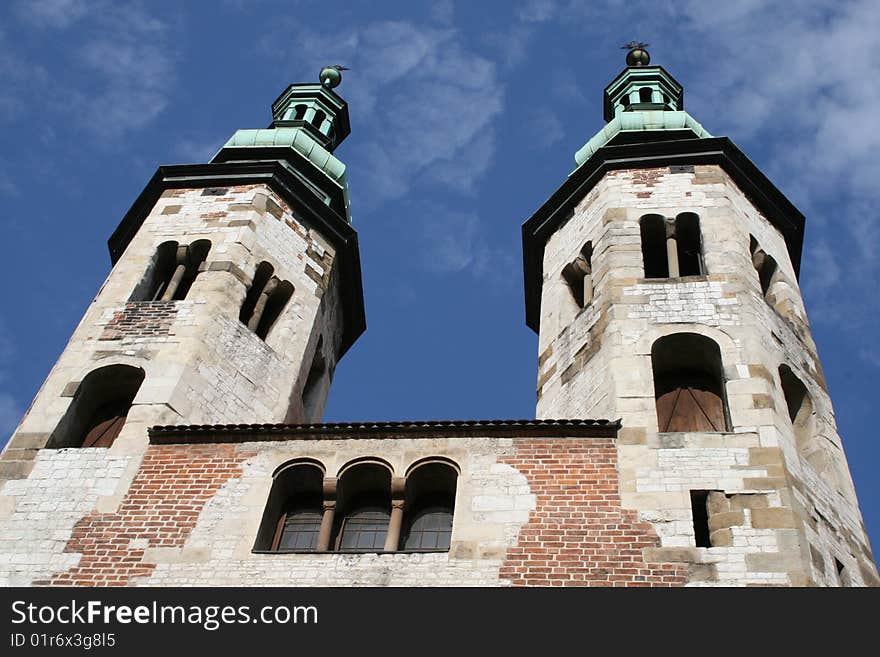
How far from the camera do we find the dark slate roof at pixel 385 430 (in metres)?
15.8

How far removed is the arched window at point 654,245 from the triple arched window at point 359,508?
283 inches

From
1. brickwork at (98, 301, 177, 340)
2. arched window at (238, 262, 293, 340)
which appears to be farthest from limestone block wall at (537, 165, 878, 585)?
brickwork at (98, 301, 177, 340)

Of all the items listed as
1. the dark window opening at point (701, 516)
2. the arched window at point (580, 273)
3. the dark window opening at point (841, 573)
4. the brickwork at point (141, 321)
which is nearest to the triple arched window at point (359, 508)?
the dark window opening at point (701, 516)

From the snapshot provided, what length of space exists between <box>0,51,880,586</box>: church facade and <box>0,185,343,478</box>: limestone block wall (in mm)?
53

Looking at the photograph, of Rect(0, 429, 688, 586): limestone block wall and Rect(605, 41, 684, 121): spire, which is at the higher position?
Rect(605, 41, 684, 121): spire

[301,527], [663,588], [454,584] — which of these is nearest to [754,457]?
[663,588]

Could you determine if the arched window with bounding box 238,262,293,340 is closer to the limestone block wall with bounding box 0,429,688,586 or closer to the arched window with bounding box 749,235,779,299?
the limestone block wall with bounding box 0,429,688,586

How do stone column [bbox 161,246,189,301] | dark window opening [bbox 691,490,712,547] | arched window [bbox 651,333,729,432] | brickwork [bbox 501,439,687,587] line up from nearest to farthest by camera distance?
brickwork [bbox 501,439,687,587] → dark window opening [bbox 691,490,712,547] → arched window [bbox 651,333,729,432] → stone column [bbox 161,246,189,301]

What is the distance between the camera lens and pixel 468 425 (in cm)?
1599

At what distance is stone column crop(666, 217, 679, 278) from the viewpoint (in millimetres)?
19528

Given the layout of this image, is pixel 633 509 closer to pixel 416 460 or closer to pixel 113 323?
pixel 416 460

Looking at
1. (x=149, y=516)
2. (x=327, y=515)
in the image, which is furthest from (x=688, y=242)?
(x=149, y=516)
